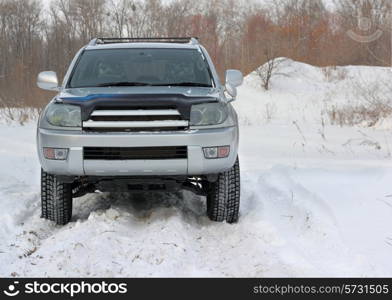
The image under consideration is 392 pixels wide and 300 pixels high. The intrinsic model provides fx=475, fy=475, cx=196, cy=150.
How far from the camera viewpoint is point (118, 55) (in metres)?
4.84

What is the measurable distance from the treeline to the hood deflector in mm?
19788

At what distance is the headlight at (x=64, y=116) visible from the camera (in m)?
3.67

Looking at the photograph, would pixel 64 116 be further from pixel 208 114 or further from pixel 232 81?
pixel 232 81

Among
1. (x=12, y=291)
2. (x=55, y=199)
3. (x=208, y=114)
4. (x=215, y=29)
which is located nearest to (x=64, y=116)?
(x=55, y=199)

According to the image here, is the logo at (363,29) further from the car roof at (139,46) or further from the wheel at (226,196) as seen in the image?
the wheel at (226,196)

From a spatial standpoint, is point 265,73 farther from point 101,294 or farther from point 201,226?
point 101,294

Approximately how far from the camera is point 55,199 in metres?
4.04

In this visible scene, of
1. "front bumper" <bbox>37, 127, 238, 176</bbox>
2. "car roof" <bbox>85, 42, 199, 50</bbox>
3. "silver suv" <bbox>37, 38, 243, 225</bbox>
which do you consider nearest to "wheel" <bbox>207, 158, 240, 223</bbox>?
"silver suv" <bbox>37, 38, 243, 225</bbox>

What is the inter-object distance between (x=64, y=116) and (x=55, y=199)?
2.54 feet

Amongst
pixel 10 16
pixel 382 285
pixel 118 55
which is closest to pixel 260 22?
pixel 10 16

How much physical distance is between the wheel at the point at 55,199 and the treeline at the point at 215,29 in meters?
19.8

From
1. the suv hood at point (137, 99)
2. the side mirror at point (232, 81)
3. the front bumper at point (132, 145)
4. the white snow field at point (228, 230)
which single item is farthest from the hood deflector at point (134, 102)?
the side mirror at point (232, 81)

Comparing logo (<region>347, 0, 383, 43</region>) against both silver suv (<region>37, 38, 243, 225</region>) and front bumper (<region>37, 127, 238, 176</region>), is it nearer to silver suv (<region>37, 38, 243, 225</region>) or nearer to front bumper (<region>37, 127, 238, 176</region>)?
silver suv (<region>37, 38, 243, 225</region>)

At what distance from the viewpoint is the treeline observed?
27047 millimetres
